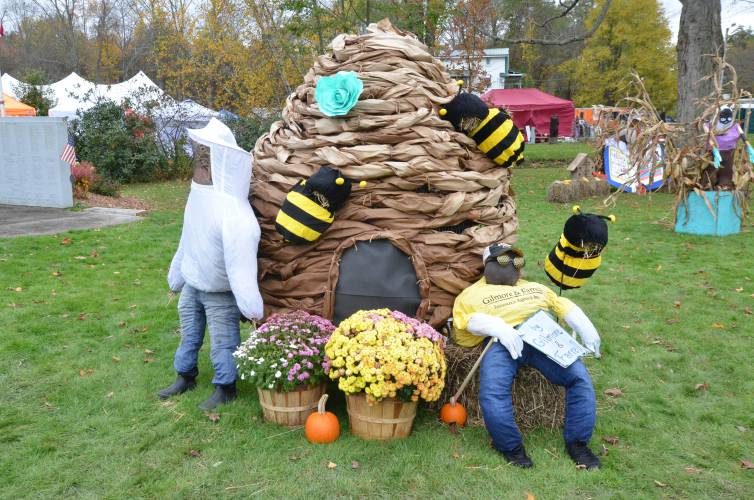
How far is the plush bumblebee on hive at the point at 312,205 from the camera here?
3510 millimetres

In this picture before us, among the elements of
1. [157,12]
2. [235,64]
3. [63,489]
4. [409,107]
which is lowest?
[63,489]

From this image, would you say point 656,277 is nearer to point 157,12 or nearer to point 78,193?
point 78,193

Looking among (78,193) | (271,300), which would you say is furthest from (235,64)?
(271,300)

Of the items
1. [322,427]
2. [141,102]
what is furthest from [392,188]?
[141,102]

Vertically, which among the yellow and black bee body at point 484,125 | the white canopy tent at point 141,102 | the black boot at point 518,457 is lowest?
the black boot at point 518,457

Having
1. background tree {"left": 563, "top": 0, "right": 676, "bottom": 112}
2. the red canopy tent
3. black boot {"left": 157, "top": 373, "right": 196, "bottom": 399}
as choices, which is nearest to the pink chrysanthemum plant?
black boot {"left": 157, "top": 373, "right": 196, "bottom": 399}

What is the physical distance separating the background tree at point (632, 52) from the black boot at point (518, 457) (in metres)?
39.9

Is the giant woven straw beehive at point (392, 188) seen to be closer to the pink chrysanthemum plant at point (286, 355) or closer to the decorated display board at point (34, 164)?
the pink chrysanthemum plant at point (286, 355)

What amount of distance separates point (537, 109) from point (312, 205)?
3475 centimetres

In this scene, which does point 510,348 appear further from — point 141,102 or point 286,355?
point 141,102

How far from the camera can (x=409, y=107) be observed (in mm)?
3754

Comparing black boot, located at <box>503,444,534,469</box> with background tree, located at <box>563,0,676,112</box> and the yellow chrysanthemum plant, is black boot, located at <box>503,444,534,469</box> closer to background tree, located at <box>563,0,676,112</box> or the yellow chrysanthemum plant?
the yellow chrysanthemum plant

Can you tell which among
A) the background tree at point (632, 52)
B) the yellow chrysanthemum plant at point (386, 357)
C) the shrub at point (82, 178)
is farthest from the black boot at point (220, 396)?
the background tree at point (632, 52)

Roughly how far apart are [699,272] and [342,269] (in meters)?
5.62
